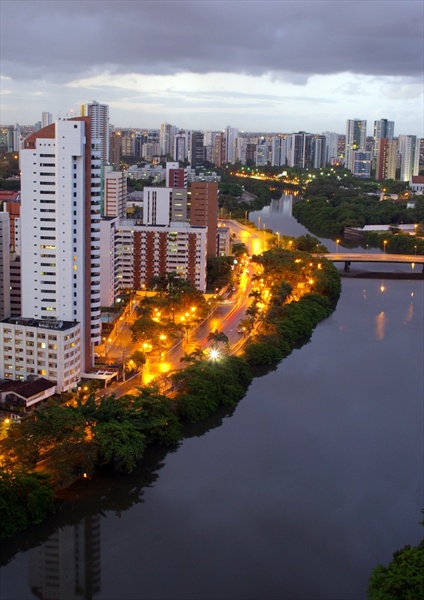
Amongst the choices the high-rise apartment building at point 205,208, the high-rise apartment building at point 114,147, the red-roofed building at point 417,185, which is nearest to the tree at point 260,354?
the high-rise apartment building at point 205,208

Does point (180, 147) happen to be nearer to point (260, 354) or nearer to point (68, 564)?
point (260, 354)

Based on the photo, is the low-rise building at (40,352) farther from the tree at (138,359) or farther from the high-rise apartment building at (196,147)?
the high-rise apartment building at (196,147)

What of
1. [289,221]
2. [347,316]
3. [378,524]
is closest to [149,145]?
[289,221]

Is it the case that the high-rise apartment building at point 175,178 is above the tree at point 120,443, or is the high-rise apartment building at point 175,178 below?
above

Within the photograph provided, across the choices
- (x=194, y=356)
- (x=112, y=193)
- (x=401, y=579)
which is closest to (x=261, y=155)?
(x=112, y=193)

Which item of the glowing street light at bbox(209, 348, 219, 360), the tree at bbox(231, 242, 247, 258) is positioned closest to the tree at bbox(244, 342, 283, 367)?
the glowing street light at bbox(209, 348, 219, 360)

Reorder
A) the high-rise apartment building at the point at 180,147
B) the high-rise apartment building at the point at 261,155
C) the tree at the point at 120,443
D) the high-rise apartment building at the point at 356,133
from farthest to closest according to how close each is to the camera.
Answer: the high-rise apartment building at the point at 356,133 < the high-rise apartment building at the point at 261,155 < the high-rise apartment building at the point at 180,147 < the tree at the point at 120,443
